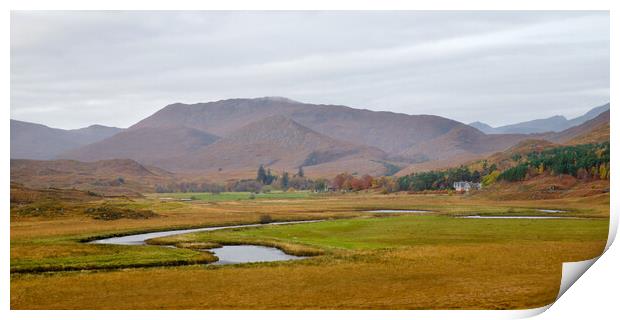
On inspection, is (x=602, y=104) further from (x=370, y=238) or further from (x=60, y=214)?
(x=60, y=214)

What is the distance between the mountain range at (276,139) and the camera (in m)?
43.8

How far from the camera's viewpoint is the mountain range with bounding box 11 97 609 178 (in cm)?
4375

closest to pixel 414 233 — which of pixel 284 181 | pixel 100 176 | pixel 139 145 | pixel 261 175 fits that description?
pixel 284 181

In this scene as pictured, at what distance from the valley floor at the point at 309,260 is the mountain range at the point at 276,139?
3.35 m

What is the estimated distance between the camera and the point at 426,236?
41469 millimetres

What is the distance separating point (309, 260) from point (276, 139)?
16637 mm

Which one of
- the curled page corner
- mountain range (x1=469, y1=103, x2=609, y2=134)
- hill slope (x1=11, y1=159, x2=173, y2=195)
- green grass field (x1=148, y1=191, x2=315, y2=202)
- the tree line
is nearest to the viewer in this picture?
the curled page corner

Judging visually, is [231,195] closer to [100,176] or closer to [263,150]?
[263,150]

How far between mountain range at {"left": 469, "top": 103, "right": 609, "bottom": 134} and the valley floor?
5.48m

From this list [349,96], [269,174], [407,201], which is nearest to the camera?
[349,96]

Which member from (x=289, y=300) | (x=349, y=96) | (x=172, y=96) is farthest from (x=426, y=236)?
(x=172, y=96)

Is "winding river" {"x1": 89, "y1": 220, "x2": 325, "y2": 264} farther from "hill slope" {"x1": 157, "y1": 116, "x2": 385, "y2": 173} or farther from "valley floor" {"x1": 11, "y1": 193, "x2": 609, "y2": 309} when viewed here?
"hill slope" {"x1": 157, "y1": 116, "x2": 385, "y2": 173}

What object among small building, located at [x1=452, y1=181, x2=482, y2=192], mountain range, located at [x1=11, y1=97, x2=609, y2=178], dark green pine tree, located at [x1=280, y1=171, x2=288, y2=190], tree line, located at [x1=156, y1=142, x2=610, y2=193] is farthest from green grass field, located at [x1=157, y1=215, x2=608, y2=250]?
mountain range, located at [x1=11, y1=97, x2=609, y2=178]
